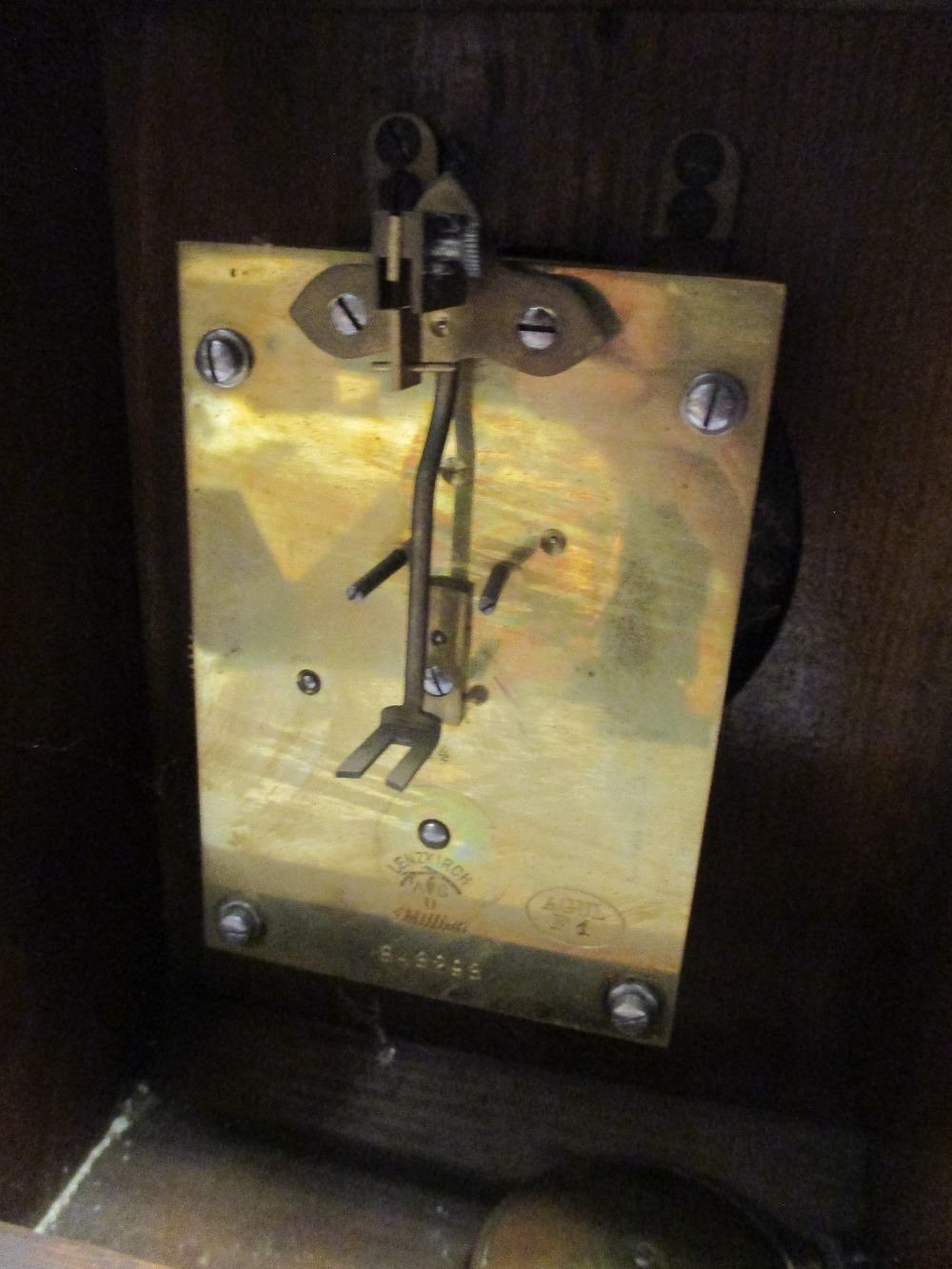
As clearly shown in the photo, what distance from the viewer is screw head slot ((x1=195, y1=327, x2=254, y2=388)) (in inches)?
21.1

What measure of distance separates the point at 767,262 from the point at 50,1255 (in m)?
0.60

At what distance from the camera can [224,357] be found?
537mm

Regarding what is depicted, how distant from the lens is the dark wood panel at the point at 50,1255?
1.46 feet

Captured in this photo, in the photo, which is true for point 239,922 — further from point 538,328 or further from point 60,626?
point 538,328

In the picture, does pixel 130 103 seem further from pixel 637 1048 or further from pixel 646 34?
pixel 637 1048

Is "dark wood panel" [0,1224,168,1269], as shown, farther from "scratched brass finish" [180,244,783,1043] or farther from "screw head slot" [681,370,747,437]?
"screw head slot" [681,370,747,437]

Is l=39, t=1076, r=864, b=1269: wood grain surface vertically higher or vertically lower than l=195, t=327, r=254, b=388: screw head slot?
lower

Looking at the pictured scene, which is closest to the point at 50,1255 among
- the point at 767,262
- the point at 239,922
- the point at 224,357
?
the point at 239,922

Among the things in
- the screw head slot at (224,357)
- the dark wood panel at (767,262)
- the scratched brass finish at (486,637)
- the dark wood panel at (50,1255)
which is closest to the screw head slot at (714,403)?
the scratched brass finish at (486,637)

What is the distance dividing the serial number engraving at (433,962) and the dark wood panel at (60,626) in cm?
21

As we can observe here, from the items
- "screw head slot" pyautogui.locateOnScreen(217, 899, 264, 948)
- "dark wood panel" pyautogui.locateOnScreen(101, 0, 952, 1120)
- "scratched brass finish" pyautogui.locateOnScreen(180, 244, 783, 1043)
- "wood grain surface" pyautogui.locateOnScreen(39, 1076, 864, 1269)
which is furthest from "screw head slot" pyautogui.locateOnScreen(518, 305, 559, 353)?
"wood grain surface" pyautogui.locateOnScreen(39, 1076, 864, 1269)

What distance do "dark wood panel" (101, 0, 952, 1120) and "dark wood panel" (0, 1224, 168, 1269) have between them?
369 millimetres

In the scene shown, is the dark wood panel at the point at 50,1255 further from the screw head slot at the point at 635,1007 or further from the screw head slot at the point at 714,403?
the screw head slot at the point at 714,403

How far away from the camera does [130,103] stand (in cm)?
62
